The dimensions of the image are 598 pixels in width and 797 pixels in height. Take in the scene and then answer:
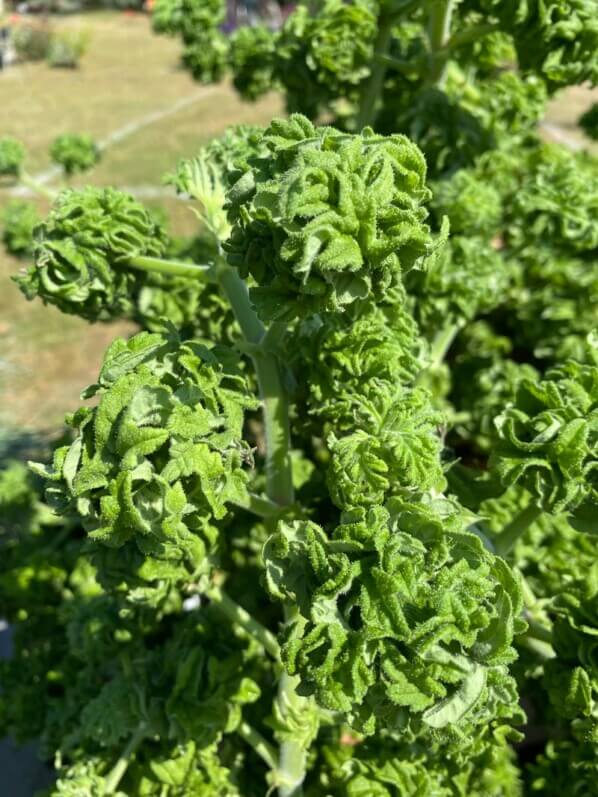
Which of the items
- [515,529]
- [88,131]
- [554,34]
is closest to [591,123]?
[554,34]

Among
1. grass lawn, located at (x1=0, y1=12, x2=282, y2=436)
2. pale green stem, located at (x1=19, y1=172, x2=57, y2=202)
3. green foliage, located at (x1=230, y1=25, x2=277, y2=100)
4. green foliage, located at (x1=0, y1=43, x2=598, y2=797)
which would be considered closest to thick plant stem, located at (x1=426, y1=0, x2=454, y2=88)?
green foliage, located at (x1=0, y1=43, x2=598, y2=797)

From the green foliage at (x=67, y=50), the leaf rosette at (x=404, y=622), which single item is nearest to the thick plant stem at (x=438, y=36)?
the leaf rosette at (x=404, y=622)

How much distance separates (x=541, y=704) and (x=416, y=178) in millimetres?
1710

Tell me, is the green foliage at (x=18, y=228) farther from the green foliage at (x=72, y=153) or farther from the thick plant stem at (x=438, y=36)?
the thick plant stem at (x=438, y=36)

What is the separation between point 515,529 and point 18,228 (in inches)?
90.3

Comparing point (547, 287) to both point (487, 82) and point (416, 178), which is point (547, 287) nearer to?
point (487, 82)

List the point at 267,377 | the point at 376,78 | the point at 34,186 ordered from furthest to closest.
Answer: the point at 34,186
the point at 376,78
the point at 267,377

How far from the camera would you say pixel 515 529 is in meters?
1.51

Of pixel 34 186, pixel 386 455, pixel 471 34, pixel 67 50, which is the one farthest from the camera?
pixel 67 50

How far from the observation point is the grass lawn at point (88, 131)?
528 cm

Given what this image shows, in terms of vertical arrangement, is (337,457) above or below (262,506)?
above

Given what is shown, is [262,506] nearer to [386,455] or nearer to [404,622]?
[386,455]

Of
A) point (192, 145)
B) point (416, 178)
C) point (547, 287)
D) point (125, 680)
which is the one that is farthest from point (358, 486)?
point (192, 145)

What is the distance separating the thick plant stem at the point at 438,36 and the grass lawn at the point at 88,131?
244cm
